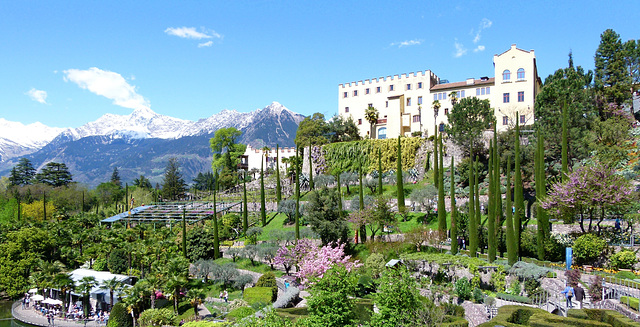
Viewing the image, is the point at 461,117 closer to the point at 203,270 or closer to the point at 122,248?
the point at 203,270

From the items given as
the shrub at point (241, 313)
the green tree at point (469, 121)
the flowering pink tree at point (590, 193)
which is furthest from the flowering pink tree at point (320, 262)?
the green tree at point (469, 121)

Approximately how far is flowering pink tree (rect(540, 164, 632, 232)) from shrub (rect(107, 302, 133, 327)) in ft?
91.2

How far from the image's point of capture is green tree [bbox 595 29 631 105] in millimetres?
49062

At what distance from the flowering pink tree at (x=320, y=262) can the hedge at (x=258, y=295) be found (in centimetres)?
256

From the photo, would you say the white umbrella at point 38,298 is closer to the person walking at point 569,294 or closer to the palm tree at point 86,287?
the palm tree at point 86,287

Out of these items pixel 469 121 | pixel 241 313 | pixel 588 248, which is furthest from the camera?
pixel 469 121

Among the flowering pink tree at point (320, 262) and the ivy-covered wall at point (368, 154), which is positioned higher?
the ivy-covered wall at point (368, 154)

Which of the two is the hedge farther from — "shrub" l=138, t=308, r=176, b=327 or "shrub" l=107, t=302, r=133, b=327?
"shrub" l=107, t=302, r=133, b=327

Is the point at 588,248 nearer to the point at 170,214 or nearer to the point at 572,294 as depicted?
the point at 572,294

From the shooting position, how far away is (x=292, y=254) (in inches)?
1400

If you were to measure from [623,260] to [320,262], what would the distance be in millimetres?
18040

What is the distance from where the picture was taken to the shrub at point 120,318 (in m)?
29.4

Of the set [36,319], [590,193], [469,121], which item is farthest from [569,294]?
[36,319]

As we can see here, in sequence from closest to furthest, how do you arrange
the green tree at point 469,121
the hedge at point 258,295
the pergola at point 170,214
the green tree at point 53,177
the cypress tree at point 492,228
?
1. the hedge at point 258,295
2. the cypress tree at point 492,228
3. the green tree at point 469,121
4. the pergola at point 170,214
5. the green tree at point 53,177
